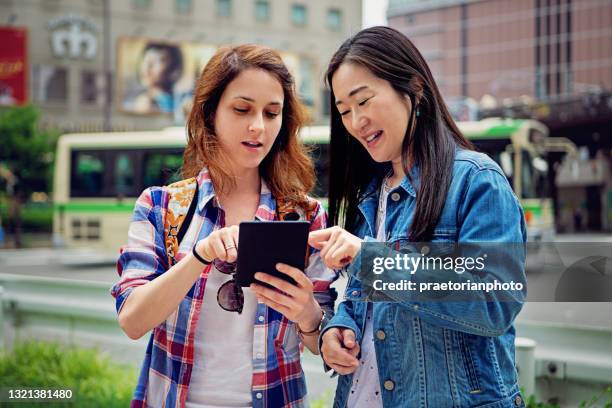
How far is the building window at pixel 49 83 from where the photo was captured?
32594mm

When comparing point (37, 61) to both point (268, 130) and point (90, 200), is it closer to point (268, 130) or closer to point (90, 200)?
point (90, 200)

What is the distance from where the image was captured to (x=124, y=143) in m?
14.5

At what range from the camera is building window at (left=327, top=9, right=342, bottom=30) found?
3922 cm

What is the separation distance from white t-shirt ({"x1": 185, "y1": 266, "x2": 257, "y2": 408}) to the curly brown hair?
31cm

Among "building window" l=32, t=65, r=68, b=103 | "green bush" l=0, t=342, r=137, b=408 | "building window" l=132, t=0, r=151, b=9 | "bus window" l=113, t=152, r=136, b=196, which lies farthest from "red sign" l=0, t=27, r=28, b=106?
"green bush" l=0, t=342, r=137, b=408

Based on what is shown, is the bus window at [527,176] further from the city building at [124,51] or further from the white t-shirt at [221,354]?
the city building at [124,51]

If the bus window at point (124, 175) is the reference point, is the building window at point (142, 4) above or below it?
above

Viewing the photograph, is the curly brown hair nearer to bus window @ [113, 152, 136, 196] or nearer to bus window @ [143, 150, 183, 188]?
bus window @ [143, 150, 183, 188]

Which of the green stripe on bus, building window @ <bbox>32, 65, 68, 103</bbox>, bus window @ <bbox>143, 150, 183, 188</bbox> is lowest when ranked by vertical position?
the green stripe on bus

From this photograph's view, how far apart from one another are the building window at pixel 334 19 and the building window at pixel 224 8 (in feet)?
18.8

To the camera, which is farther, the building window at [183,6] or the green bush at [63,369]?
the building window at [183,6]

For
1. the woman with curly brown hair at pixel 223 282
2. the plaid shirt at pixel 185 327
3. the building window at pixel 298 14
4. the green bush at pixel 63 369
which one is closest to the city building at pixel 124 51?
the building window at pixel 298 14

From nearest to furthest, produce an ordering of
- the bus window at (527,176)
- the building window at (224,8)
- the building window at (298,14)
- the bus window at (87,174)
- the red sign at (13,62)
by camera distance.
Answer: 1. the bus window at (527,176)
2. the bus window at (87,174)
3. the red sign at (13,62)
4. the building window at (224,8)
5. the building window at (298,14)

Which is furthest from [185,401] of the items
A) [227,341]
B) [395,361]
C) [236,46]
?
[236,46]
